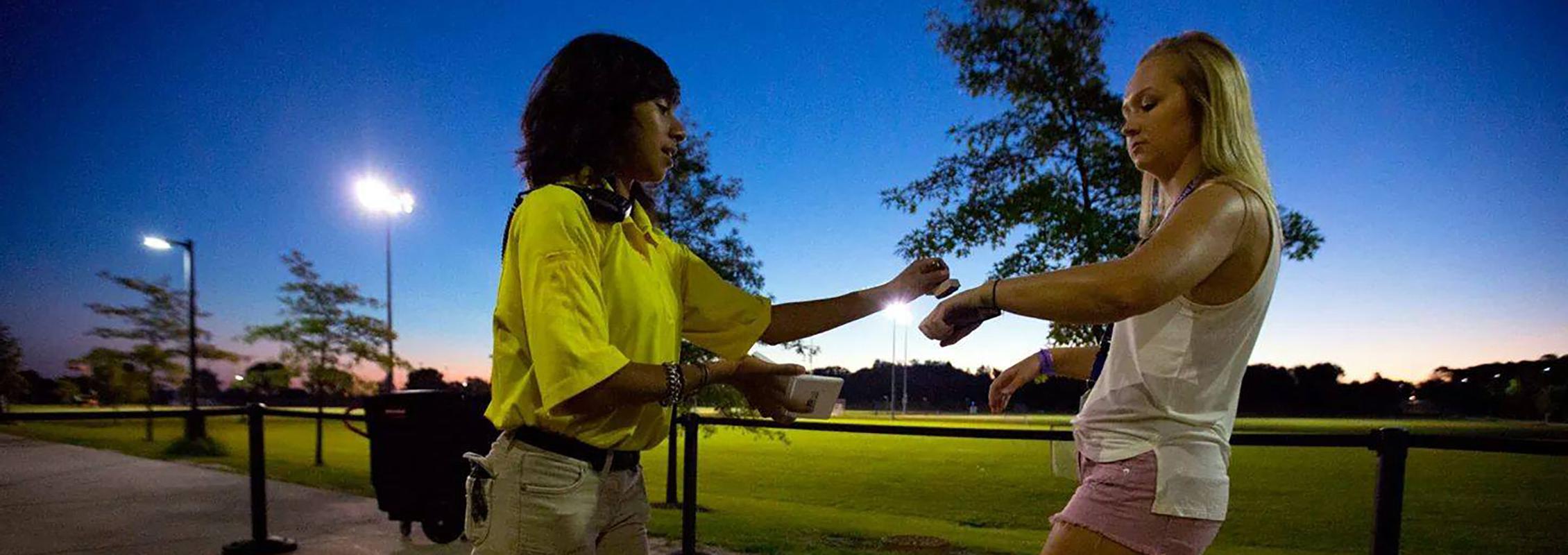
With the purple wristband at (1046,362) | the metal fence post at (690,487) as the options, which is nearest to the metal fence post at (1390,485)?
the purple wristband at (1046,362)

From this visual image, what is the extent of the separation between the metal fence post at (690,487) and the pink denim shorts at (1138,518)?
11.2 feet

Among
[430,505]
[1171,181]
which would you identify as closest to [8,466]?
[430,505]

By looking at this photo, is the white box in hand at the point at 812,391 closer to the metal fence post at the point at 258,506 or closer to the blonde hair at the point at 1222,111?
the blonde hair at the point at 1222,111

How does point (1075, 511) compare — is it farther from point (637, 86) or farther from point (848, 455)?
point (848, 455)

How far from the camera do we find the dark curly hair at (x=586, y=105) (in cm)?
172

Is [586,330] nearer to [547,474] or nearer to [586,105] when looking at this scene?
[547,474]

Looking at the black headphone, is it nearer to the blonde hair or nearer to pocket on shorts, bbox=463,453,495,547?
pocket on shorts, bbox=463,453,495,547

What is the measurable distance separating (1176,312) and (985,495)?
18452 mm

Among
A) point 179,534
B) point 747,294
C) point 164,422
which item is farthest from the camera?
point 164,422

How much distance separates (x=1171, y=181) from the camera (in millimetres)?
1702

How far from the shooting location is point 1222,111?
1548mm

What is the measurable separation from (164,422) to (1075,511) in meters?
55.4

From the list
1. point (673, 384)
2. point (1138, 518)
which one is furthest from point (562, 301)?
point (1138, 518)

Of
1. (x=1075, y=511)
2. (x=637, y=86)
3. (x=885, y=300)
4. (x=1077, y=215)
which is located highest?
(x=1077, y=215)
